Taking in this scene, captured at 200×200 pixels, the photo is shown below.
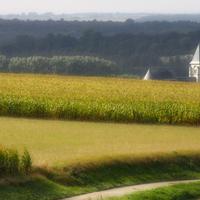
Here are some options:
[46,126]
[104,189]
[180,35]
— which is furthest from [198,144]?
[180,35]

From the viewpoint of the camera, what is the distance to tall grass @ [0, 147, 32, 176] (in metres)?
22.3

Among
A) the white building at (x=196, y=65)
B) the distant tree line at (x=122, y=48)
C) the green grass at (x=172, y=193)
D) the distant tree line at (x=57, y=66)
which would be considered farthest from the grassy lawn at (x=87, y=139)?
the distant tree line at (x=122, y=48)

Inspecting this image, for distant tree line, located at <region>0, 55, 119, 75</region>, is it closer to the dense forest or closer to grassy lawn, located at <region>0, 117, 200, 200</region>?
the dense forest

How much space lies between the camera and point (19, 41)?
153 m

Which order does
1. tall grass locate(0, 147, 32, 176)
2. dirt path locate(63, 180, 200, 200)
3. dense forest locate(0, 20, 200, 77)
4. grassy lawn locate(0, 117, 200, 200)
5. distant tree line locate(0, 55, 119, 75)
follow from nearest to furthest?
dirt path locate(63, 180, 200, 200), tall grass locate(0, 147, 32, 176), grassy lawn locate(0, 117, 200, 200), distant tree line locate(0, 55, 119, 75), dense forest locate(0, 20, 200, 77)

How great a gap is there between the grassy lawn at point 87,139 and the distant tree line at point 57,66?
65.7 m

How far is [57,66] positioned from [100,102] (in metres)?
68.5

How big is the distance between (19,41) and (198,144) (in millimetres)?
123974

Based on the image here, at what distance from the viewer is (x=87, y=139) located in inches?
1203

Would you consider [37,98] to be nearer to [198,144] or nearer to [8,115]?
[8,115]

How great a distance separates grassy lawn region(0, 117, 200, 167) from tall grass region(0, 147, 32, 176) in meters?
0.89

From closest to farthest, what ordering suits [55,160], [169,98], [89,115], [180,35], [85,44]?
[55,160], [89,115], [169,98], [85,44], [180,35]

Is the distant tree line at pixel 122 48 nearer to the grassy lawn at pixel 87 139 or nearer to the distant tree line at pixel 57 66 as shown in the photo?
the distant tree line at pixel 57 66

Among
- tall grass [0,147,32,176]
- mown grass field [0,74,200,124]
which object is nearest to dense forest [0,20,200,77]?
mown grass field [0,74,200,124]
